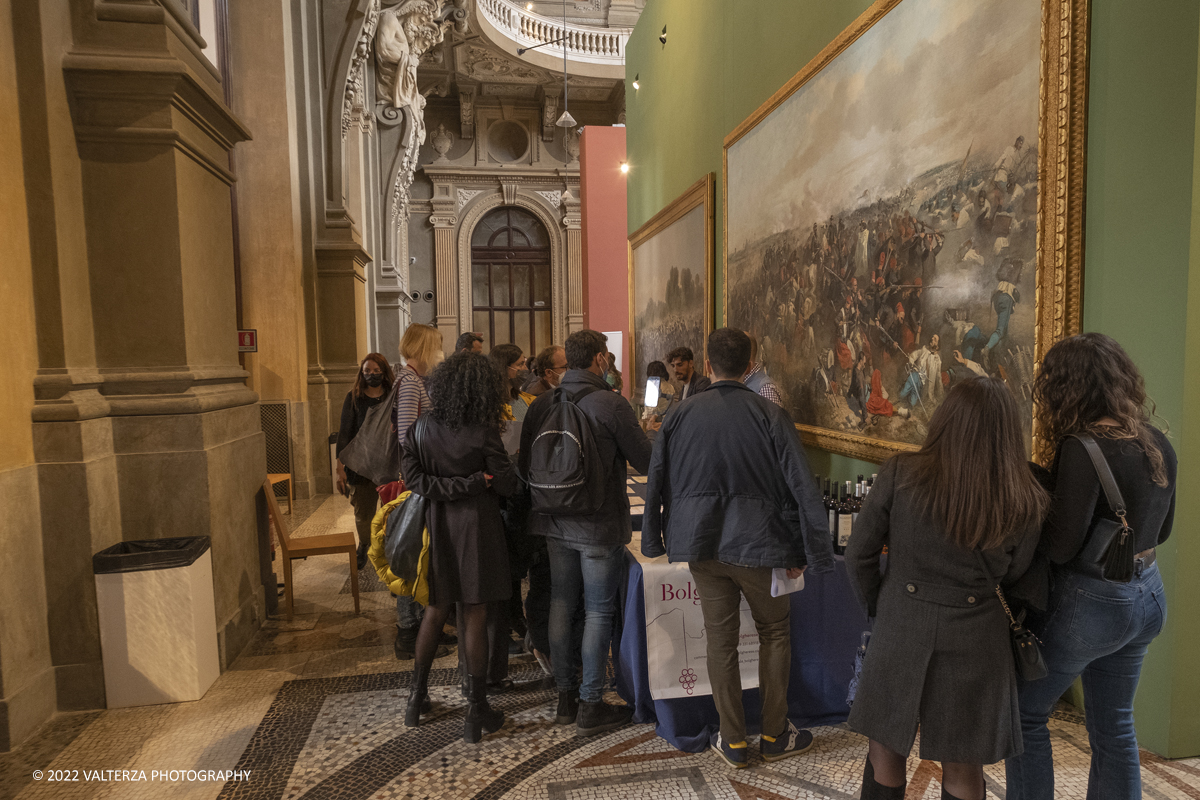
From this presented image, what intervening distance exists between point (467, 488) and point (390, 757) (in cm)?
110

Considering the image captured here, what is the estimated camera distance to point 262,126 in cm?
804

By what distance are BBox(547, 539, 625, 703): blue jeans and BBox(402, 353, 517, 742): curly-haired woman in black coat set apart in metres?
0.24

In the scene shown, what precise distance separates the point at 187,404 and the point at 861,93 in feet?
12.8

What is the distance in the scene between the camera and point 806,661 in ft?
9.18

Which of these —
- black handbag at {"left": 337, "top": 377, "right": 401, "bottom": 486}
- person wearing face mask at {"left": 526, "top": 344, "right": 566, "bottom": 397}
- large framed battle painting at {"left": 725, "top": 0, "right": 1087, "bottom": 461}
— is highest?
large framed battle painting at {"left": 725, "top": 0, "right": 1087, "bottom": 461}

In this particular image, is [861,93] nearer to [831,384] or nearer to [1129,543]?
[831,384]

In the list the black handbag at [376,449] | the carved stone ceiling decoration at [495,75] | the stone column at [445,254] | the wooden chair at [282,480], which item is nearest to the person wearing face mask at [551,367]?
the black handbag at [376,449]

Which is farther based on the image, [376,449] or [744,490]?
[376,449]

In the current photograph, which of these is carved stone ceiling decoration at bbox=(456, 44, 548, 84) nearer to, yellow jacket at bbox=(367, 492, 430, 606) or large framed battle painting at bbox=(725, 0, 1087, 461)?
large framed battle painting at bbox=(725, 0, 1087, 461)

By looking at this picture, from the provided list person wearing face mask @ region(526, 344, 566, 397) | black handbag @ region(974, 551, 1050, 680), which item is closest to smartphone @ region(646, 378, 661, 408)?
person wearing face mask @ region(526, 344, 566, 397)

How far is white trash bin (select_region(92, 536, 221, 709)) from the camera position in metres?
3.11

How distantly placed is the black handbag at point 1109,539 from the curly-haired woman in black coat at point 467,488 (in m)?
1.95

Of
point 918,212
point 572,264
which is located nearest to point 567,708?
point 918,212

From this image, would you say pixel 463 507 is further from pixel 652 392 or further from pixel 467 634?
pixel 652 392
